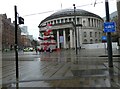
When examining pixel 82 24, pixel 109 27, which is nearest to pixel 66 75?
pixel 109 27

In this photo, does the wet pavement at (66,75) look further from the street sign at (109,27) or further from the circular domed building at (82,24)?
the circular domed building at (82,24)

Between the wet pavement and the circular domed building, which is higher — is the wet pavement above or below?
below

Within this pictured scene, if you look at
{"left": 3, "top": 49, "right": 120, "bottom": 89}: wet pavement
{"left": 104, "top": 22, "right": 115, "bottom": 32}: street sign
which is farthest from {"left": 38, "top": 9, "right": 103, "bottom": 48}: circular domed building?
{"left": 104, "top": 22, "right": 115, "bottom": 32}: street sign

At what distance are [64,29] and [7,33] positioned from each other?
135ft

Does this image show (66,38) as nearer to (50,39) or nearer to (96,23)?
(96,23)

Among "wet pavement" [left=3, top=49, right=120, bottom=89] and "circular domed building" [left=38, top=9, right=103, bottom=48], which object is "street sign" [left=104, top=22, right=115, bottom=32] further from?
"circular domed building" [left=38, top=9, right=103, bottom=48]

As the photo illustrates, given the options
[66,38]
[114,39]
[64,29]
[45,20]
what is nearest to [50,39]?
[114,39]

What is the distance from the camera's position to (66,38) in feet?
438

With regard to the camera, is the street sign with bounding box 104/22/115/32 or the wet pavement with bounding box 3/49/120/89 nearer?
the wet pavement with bounding box 3/49/120/89

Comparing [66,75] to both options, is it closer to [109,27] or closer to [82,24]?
[109,27]

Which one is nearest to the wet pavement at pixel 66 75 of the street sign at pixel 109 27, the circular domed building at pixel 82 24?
the street sign at pixel 109 27

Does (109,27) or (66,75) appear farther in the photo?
(109,27)

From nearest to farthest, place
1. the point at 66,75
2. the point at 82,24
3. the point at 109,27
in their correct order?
1. the point at 66,75
2. the point at 109,27
3. the point at 82,24

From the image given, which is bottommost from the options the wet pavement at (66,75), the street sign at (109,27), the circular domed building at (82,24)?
the wet pavement at (66,75)
